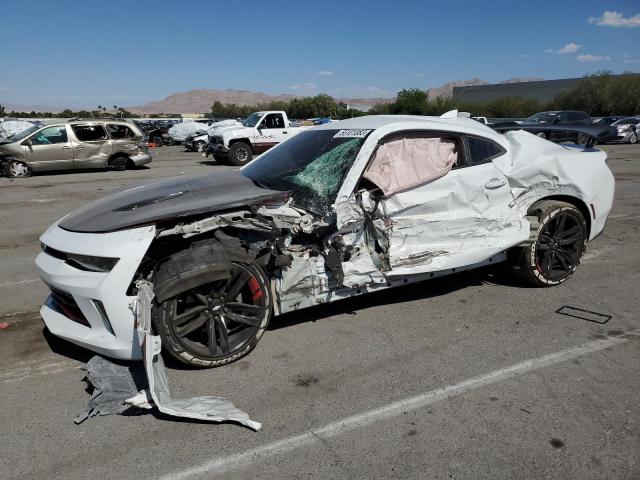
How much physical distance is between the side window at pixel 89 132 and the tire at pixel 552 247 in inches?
581

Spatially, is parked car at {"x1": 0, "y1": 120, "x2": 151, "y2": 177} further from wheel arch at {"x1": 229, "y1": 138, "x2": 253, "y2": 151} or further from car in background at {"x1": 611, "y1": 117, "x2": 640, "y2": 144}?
car in background at {"x1": 611, "y1": 117, "x2": 640, "y2": 144}

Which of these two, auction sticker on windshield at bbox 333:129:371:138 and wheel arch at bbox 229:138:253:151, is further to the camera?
wheel arch at bbox 229:138:253:151

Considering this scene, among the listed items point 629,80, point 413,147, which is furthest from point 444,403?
point 629,80

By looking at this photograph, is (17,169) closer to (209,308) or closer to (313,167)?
(313,167)

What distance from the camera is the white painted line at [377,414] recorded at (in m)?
2.48

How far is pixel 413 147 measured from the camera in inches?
165

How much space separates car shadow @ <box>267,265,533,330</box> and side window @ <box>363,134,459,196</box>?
1.15 meters

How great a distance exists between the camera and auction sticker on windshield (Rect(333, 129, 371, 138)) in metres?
4.13

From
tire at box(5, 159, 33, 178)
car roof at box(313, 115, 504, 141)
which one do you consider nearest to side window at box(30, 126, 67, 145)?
tire at box(5, 159, 33, 178)

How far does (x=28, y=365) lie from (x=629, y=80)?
6048 cm

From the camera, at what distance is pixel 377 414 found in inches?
113

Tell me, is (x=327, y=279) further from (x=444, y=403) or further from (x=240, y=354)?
(x=444, y=403)

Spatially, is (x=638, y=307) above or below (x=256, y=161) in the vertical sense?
below

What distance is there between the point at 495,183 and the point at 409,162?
84 cm
